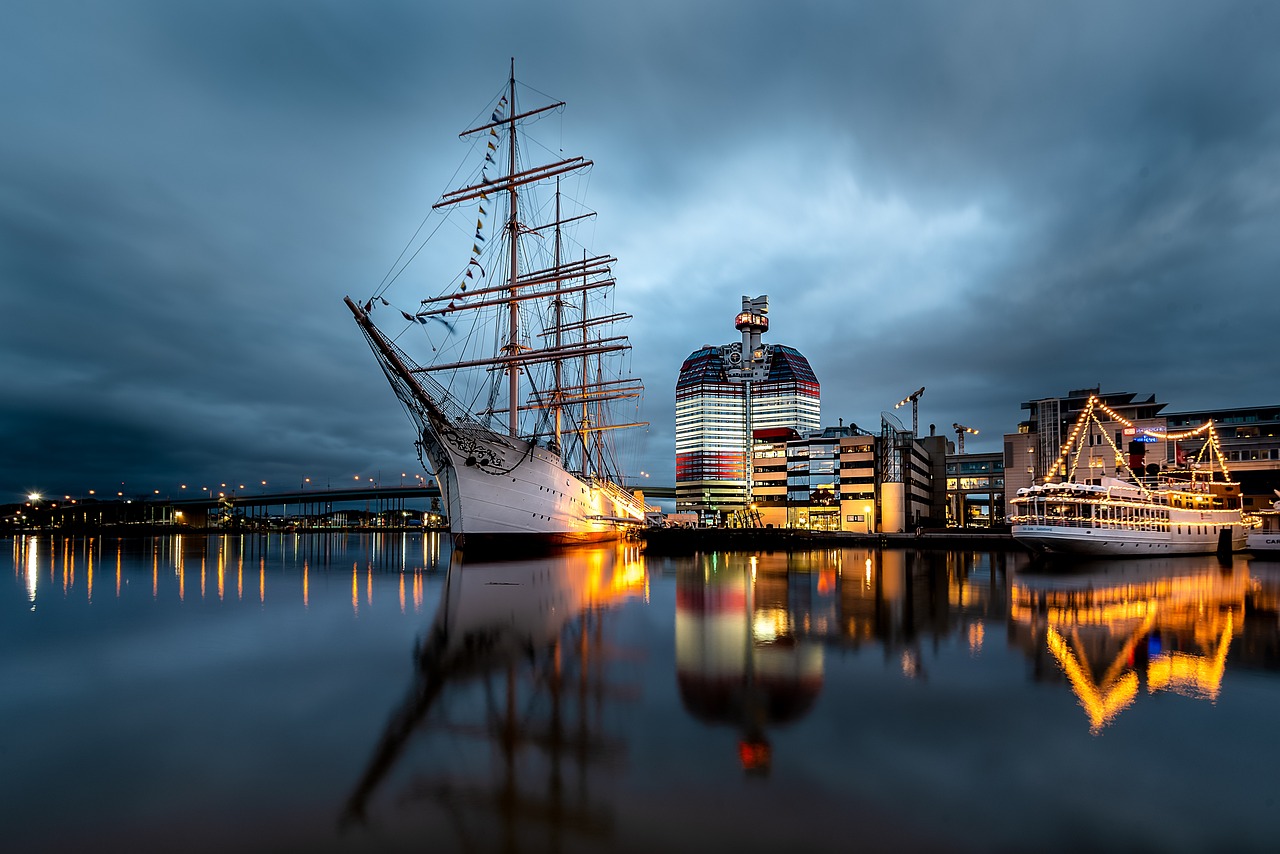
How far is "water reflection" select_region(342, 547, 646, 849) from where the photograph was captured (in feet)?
24.9

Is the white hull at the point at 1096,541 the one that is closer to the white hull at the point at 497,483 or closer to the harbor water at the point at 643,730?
the harbor water at the point at 643,730

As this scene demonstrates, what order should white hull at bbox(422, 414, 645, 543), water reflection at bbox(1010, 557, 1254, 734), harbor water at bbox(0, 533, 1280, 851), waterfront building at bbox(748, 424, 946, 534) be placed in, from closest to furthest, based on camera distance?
harbor water at bbox(0, 533, 1280, 851)
water reflection at bbox(1010, 557, 1254, 734)
white hull at bbox(422, 414, 645, 543)
waterfront building at bbox(748, 424, 946, 534)

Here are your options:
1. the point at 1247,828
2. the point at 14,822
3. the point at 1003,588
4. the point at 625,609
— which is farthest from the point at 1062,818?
the point at 1003,588

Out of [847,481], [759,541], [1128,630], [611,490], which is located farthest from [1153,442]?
[1128,630]

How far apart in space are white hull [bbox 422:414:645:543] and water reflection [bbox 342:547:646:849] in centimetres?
2366

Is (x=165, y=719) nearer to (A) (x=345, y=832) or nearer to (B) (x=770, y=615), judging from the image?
(A) (x=345, y=832)

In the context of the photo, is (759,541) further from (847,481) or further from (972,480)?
(972,480)

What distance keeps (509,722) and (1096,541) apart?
54105mm

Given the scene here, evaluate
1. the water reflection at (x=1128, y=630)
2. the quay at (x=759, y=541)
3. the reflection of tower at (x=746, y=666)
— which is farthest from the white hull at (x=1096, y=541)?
the reflection of tower at (x=746, y=666)

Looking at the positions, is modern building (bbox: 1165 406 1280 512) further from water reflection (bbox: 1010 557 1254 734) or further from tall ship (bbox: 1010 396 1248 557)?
water reflection (bbox: 1010 557 1254 734)

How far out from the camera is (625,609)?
2405cm

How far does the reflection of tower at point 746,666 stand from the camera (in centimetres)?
1099

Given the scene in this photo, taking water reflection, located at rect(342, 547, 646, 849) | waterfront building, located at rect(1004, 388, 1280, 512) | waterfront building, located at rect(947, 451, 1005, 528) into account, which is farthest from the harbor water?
waterfront building, located at rect(947, 451, 1005, 528)

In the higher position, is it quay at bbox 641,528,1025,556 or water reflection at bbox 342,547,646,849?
water reflection at bbox 342,547,646,849
